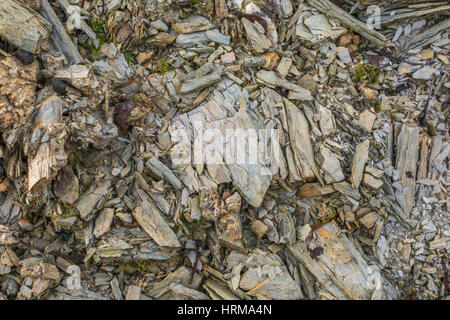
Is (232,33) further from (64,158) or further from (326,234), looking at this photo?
(326,234)

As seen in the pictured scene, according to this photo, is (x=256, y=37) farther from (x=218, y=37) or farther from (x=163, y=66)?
(x=163, y=66)

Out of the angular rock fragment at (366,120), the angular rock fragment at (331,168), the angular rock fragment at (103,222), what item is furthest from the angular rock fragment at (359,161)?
the angular rock fragment at (103,222)

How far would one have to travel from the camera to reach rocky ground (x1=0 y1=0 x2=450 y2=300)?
5938mm

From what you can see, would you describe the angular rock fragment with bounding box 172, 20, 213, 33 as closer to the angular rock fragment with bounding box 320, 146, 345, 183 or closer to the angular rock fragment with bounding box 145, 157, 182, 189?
the angular rock fragment with bounding box 145, 157, 182, 189

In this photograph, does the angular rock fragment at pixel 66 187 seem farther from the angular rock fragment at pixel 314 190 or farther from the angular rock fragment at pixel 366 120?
the angular rock fragment at pixel 366 120

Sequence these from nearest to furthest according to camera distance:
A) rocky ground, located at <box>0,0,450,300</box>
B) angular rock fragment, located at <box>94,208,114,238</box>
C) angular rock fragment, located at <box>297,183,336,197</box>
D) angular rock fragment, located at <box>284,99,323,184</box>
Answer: rocky ground, located at <box>0,0,450,300</box>
angular rock fragment, located at <box>94,208,114,238</box>
angular rock fragment, located at <box>284,99,323,184</box>
angular rock fragment, located at <box>297,183,336,197</box>

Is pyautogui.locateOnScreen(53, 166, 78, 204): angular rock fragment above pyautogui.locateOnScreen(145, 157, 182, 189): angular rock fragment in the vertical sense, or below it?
below

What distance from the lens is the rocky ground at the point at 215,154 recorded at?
19.5 ft

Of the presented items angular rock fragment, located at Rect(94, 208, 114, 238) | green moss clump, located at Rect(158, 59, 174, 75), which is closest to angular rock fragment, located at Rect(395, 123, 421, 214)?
green moss clump, located at Rect(158, 59, 174, 75)

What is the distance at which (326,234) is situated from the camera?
6684mm

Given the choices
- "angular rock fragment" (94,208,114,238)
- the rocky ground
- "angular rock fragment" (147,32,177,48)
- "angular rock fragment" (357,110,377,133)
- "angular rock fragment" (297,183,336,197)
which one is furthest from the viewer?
"angular rock fragment" (357,110,377,133)

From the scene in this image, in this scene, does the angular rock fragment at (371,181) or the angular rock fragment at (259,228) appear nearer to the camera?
the angular rock fragment at (259,228)

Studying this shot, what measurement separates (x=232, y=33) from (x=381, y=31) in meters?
3.62

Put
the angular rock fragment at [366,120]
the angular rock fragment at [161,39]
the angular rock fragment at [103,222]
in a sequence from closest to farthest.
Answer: the angular rock fragment at [103,222], the angular rock fragment at [161,39], the angular rock fragment at [366,120]
